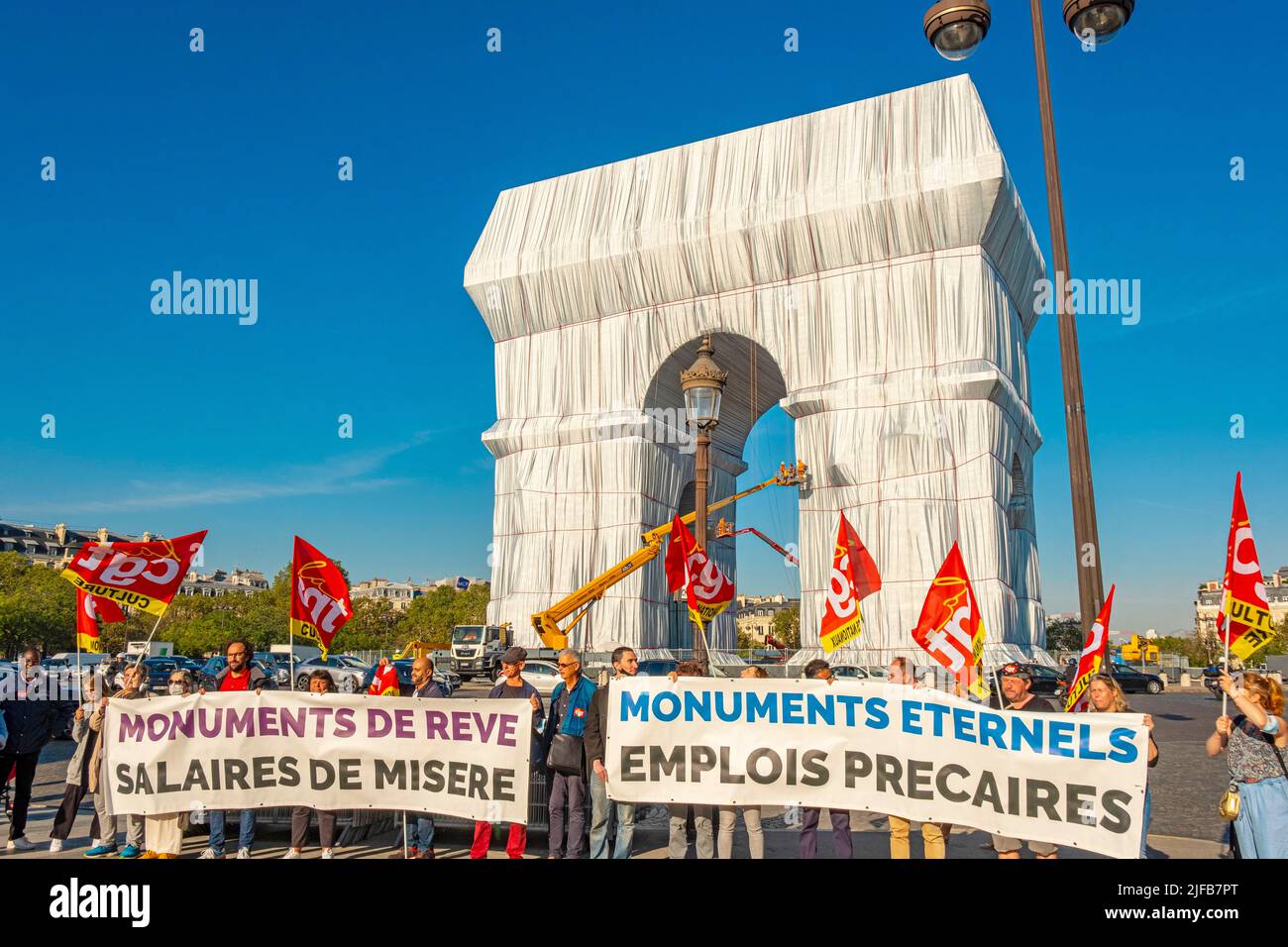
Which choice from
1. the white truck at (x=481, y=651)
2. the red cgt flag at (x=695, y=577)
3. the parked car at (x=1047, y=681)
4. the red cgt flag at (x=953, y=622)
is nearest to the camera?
the red cgt flag at (x=953, y=622)

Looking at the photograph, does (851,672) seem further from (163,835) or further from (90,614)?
(163,835)

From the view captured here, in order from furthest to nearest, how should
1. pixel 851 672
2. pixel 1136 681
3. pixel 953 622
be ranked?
1. pixel 1136 681
2. pixel 851 672
3. pixel 953 622

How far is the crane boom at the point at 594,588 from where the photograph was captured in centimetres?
3278

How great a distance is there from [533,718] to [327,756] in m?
1.59

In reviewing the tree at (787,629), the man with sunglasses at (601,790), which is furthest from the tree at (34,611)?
the tree at (787,629)

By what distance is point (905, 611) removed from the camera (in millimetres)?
29094

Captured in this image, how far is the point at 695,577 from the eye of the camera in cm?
1170

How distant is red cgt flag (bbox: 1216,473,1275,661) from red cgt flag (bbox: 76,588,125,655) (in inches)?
377

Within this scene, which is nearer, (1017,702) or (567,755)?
(1017,702)

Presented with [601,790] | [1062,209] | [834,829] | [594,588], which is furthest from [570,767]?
[594,588]

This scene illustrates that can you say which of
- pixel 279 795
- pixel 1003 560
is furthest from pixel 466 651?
pixel 279 795

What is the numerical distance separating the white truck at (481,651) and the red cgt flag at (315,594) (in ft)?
79.8
